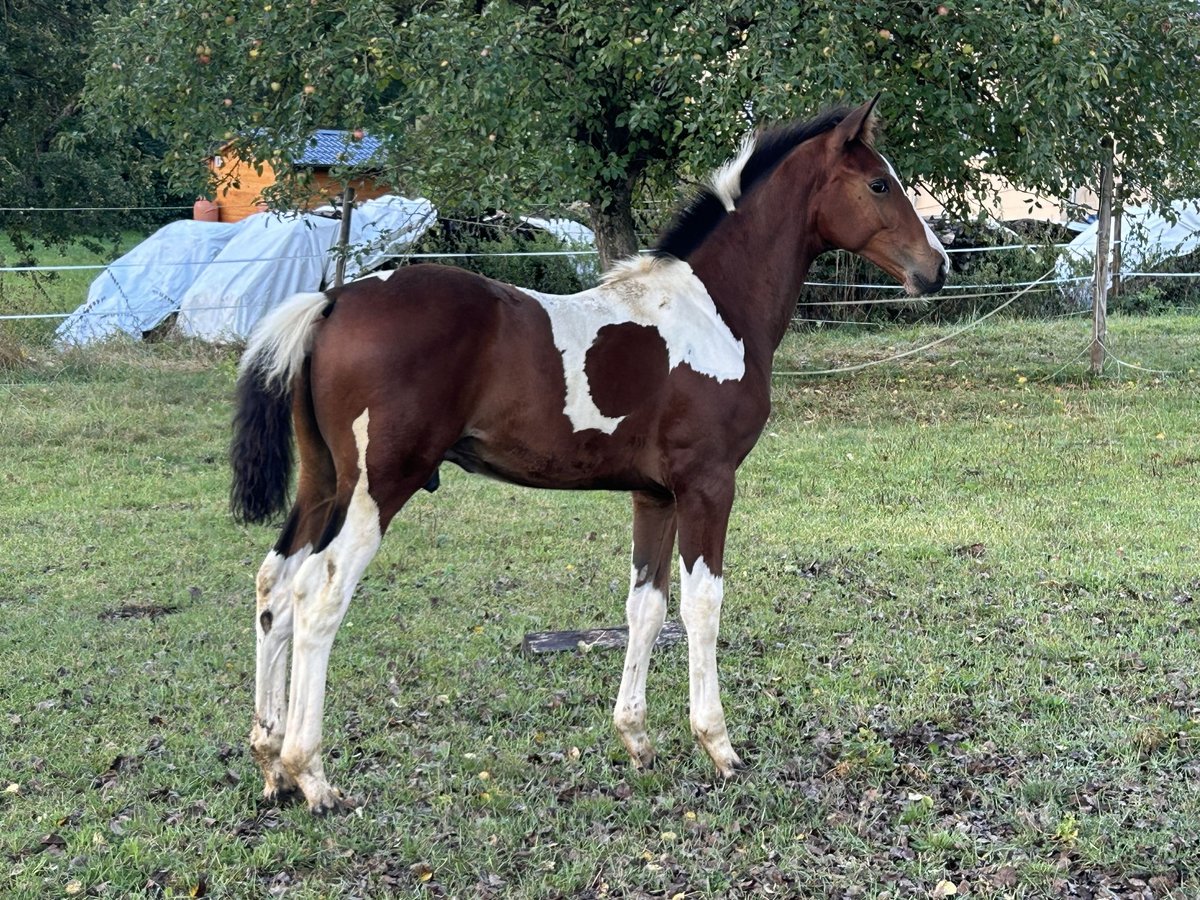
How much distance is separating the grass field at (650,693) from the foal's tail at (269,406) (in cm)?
99

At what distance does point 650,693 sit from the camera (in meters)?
5.07

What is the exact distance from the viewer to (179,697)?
4938mm

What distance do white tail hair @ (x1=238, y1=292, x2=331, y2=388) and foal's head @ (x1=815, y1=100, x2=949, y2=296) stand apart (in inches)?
76.9

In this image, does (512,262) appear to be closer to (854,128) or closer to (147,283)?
(147,283)

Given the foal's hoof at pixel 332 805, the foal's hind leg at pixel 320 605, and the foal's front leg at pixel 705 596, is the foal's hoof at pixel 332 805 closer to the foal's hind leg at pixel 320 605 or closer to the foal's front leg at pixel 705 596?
the foal's hind leg at pixel 320 605

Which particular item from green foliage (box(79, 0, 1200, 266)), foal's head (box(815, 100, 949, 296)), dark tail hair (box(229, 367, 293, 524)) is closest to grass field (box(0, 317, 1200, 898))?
dark tail hair (box(229, 367, 293, 524))

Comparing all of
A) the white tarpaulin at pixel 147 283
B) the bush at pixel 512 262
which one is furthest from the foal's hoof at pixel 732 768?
the bush at pixel 512 262

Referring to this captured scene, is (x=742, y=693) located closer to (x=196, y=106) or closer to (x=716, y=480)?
(x=716, y=480)

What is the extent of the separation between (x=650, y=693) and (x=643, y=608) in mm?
735

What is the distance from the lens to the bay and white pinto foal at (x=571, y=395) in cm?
388

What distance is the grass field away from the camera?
11.9 ft

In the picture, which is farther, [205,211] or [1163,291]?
[205,211]

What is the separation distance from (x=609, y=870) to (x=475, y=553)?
12.5 ft

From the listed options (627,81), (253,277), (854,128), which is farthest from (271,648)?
(253,277)
